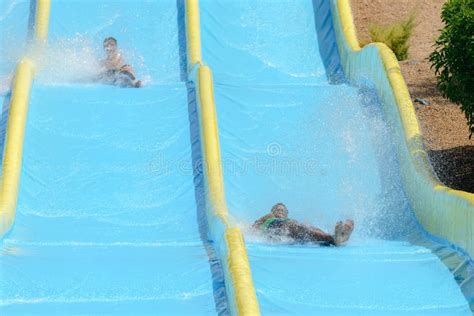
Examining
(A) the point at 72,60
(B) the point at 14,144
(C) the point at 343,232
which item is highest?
(A) the point at 72,60

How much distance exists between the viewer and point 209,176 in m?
8.10

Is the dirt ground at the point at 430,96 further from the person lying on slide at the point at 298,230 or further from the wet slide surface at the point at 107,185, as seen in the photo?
the wet slide surface at the point at 107,185

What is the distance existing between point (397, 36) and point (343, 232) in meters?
5.07

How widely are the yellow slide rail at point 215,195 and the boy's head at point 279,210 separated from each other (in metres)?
0.46

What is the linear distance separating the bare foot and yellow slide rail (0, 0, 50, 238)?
104 inches

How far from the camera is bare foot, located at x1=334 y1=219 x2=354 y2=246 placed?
727 cm

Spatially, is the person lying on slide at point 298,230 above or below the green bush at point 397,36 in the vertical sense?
below

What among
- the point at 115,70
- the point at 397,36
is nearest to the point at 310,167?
the point at 115,70

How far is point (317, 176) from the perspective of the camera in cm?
873

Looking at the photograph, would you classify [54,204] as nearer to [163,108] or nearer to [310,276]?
[163,108]

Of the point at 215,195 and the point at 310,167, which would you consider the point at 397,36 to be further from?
the point at 215,195

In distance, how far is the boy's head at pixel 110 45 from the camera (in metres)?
10.7

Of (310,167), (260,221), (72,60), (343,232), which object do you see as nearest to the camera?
(343,232)

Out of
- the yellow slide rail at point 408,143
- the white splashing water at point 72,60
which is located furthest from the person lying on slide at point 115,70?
the yellow slide rail at point 408,143
